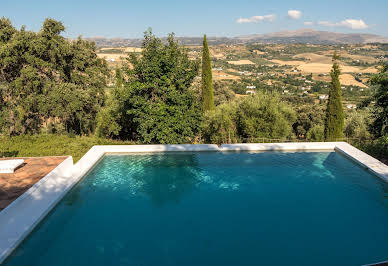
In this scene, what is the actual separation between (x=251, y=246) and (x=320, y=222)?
1801 millimetres

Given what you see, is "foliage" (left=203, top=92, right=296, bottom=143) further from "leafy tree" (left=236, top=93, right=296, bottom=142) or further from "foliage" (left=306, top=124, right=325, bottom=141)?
"foliage" (left=306, top=124, right=325, bottom=141)

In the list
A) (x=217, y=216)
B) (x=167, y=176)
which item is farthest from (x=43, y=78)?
(x=217, y=216)

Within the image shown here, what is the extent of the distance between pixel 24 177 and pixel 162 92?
18.5 ft

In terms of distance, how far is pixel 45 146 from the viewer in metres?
11.6

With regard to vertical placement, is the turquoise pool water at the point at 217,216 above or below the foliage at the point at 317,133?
above

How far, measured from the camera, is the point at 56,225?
235 inches

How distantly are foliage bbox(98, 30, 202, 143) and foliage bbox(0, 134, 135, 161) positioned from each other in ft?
7.90

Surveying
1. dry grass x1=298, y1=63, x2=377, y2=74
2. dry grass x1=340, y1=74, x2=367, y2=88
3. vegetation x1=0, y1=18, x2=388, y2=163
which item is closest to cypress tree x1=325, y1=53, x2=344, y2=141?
vegetation x1=0, y1=18, x2=388, y2=163

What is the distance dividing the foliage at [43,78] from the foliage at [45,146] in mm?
2081

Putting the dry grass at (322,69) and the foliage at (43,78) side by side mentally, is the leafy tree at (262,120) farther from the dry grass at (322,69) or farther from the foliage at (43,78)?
the dry grass at (322,69)

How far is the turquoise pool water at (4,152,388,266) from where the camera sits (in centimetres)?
505

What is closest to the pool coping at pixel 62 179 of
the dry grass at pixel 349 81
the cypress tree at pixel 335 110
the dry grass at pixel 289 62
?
the cypress tree at pixel 335 110

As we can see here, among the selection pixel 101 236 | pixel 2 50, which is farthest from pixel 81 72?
pixel 101 236

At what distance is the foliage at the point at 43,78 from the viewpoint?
1402cm
